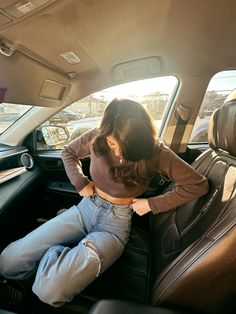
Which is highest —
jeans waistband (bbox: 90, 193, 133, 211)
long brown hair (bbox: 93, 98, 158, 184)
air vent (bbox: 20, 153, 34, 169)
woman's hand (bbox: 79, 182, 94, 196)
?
long brown hair (bbox: 93, 98, 158, 184)

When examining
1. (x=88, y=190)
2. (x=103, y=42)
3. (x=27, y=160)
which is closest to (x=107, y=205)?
(x=88, y=190)

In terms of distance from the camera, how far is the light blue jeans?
3.91ft

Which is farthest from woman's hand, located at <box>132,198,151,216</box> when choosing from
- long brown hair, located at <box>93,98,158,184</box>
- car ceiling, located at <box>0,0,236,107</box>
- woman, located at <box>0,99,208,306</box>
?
car ceiling, located at <box>0,0,236,107</box>

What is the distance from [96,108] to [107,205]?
112cm

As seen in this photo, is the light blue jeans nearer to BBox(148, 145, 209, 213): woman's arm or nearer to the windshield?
BBox(148, 145, 209, 213): woman's arm

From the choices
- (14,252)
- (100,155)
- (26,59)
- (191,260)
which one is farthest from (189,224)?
(26,59)

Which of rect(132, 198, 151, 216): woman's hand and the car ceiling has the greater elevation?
the car ceiling

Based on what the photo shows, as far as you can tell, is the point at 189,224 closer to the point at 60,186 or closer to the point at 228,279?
the point at 228,279

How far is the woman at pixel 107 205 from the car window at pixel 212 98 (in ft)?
3.68

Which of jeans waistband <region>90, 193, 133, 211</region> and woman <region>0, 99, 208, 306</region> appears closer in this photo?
woman <region>0, 99, 208, 306</region>

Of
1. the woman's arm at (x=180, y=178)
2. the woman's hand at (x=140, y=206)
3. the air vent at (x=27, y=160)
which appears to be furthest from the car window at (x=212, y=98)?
the air vent at (x=27, y=160)

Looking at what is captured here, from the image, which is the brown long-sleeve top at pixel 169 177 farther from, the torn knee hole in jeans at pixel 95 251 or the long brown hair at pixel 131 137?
the torn knee hole in jeans at pixel 95 251

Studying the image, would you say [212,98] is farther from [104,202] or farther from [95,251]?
[95,251]

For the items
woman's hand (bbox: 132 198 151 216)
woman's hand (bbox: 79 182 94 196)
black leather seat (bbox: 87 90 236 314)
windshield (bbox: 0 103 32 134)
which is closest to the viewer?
black leather seat (bbox: 87 90 236 314)
